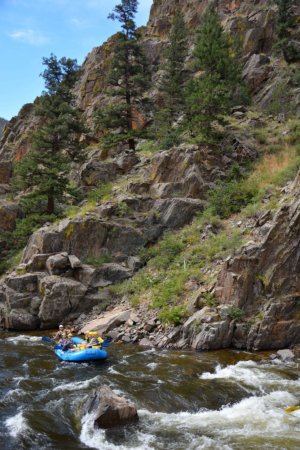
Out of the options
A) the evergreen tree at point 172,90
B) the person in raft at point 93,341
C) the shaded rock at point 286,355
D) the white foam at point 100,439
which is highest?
the evergreen tree at point 172,90

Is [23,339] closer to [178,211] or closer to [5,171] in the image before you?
[178,211]

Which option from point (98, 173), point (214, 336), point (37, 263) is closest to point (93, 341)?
point (214, 336)

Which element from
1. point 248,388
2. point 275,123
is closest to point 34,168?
point 275,123

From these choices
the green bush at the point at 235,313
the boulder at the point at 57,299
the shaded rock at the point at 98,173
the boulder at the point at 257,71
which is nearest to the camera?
the green bush at the point at 235,313

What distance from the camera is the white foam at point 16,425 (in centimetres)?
873

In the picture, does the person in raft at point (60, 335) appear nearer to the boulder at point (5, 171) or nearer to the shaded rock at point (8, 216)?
the shaded rock at point (8, 216)

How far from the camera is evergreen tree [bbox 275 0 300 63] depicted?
115ft

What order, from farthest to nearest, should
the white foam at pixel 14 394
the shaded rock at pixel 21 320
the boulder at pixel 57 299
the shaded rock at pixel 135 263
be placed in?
the shaded rock at pixel 135 263 → the shaded rock at pixel 21 320 → the boulder at pixel 57 299 → the white foam at pixel 14 394

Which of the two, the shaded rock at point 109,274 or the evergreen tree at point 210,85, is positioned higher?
the evergreen tree at point 210,85

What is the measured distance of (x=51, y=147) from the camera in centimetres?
2888

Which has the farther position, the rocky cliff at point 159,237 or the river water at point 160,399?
the rocky cliff at point 159,237

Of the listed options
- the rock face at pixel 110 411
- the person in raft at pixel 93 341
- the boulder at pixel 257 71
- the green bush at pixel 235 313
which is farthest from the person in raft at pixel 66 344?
the boulder at pixel 257 71

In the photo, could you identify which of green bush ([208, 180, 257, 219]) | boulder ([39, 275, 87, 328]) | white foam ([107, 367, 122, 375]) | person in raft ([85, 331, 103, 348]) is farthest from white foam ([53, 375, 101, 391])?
green bush ([208, 180, 257, 219])

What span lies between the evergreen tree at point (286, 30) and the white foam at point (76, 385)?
1324 inches
